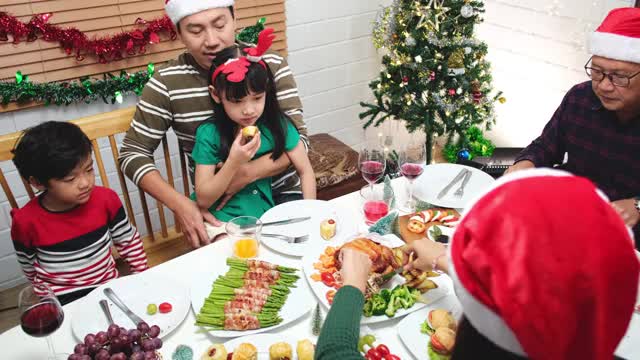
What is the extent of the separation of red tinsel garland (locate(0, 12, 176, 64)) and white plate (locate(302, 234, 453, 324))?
6.20 ft

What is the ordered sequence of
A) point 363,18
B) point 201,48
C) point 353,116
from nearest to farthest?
point 201,48
point 363,18
point 353,116

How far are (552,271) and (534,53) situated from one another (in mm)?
3044

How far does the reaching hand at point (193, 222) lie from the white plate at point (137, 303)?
49cm

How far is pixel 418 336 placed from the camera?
4.17ft

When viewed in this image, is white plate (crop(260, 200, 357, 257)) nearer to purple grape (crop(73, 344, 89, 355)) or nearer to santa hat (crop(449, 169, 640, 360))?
Result: purple grape (crop(73, 344, 89, 355))

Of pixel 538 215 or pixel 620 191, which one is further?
pixel 620 191

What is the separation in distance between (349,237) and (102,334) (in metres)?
0.76

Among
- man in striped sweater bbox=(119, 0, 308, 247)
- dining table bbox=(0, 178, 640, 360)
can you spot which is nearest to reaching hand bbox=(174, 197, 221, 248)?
man in striped sweater bbox=(119, 0, 308, 247)

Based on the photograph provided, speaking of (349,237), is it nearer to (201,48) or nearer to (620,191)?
(201,48)

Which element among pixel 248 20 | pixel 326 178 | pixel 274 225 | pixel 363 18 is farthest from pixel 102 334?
pixel 363 18

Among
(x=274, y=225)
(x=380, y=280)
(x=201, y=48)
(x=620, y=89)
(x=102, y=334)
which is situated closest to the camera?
(x=102, y=334)

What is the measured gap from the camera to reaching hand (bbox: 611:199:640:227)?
5.72 feet

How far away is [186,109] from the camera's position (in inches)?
85.1

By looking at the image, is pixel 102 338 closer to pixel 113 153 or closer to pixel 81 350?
pixel 81 350
